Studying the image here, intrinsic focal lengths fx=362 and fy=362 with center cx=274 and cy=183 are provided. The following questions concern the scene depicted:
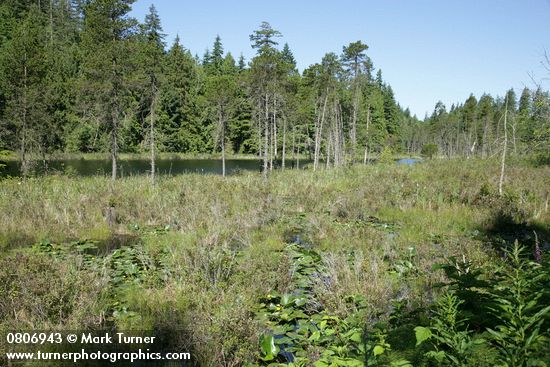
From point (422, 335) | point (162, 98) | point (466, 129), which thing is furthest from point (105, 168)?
point (466, 129)

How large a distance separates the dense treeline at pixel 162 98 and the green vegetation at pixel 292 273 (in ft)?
23.6

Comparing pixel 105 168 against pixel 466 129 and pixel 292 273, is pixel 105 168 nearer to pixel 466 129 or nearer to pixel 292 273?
pixel 292 273

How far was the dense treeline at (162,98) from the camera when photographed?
65.7 feet

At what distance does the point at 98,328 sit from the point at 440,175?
70.0ft

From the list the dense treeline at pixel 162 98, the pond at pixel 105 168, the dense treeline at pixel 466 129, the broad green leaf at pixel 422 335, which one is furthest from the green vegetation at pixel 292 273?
the dense treeline at pixel 466 129

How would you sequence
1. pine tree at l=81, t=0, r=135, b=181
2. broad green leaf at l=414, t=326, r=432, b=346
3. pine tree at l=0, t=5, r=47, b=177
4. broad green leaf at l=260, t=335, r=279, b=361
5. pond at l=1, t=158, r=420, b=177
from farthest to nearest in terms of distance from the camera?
pond at l=1, t=158, r=420, b=177 → pine tree at l=0, t=5, r=47, b=177 → pine tree at l=81, t=0, r=135, b=181 → broad green leaf at l=260, t=335, r=279, b=361 → broad green leaf at l=414, t=326, r=432, b=346

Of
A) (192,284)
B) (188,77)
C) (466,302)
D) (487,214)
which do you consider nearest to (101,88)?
(192,284)

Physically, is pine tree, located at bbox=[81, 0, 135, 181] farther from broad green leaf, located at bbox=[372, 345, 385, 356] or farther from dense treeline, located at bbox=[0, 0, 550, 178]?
broad green leaf, located at bbox=[372, 345, 385, 356]

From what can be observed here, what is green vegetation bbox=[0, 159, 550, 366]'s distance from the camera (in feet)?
9.50

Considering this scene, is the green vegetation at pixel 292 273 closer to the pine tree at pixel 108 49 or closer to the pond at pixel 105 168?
the pine tree at pixel 108 49

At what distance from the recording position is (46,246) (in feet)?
27.2

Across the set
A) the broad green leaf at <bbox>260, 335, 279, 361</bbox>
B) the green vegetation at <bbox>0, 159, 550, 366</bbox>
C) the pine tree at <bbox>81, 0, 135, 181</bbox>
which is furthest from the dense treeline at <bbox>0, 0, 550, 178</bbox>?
the broad green leaf at <bbox>260, 335, 279, 361</bbox>

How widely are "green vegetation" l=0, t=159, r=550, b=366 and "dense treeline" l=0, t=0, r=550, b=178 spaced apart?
23.6 ft

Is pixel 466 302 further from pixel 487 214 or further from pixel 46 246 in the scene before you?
pixel 487 214
